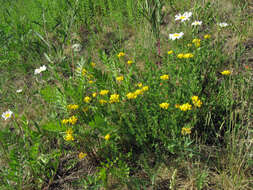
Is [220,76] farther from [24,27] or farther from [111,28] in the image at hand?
[24,27]

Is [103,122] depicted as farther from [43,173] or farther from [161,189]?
[43,173]

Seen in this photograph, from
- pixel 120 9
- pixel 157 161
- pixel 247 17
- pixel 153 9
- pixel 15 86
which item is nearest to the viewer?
pixel 157 161

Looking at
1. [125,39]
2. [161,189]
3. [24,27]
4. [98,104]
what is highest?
[24,27]

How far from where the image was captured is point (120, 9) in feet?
12.1

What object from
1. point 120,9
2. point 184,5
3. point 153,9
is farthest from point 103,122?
point 120,9

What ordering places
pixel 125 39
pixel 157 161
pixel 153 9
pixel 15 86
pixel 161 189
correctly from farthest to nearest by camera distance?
pixel 125 39 < pixel 15 86 < pixel 153 9 < pixel 157 161 < pixel 161 189

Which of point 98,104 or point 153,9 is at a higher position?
point 153,9

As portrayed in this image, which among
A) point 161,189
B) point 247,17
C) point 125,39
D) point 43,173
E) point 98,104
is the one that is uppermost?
point 125,39

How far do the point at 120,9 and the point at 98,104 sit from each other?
2.51 m

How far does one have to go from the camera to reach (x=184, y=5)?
3.16 m

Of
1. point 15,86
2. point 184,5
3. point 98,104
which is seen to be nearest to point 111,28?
point 184,5

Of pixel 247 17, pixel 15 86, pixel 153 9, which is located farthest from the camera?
pixel 15 86

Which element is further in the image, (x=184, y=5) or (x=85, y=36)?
(x=85, y=36)

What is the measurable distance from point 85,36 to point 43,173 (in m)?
2.64
